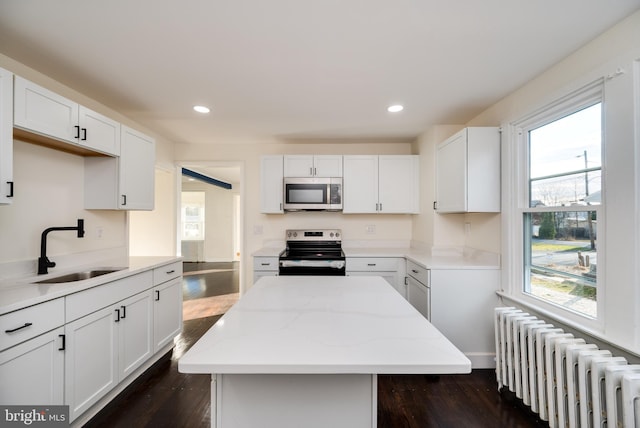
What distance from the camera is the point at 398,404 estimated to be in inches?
74.1

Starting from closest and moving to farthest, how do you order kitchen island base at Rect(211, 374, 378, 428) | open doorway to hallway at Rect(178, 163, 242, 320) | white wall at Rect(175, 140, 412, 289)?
1. kitchen island base at Rect(211, 374, 378, 428)
2. white wall at Rect(175, 140, 412, 289)
3. open doorway to hallway at Rect(178, 163, 242, 320)

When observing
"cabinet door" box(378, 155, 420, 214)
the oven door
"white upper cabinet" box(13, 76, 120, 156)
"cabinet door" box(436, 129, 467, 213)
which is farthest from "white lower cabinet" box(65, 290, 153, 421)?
"cabinet door" box(436, 129, 467, 213)

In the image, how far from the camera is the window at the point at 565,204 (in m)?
1.57

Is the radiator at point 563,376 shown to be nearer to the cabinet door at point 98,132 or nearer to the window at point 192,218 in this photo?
the cabinet door at point 98,132

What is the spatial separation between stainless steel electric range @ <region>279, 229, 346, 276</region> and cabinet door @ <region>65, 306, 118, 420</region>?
1551mm

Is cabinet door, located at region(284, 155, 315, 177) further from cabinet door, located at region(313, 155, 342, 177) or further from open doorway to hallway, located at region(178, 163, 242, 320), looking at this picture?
open doorway to hallway, located at region(178, 163, 242, 320)

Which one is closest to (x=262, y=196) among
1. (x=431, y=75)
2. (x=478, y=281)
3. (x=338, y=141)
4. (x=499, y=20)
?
(x=338, y=141)

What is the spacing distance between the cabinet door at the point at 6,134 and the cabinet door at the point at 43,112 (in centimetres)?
Answer: 4

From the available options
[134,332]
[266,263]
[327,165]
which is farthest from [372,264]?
[134,332]

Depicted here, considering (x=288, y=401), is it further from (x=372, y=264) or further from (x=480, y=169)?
(x=480, y=169)

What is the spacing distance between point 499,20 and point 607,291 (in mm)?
1552

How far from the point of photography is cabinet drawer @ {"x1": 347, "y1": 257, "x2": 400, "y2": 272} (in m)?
3.01

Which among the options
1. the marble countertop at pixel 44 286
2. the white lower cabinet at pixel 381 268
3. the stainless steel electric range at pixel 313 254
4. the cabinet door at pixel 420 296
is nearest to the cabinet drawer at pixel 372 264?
the white lower cabinet at pixel 381 268

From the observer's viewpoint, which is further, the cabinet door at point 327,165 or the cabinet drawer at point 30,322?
the cabinet door at point 327,165
